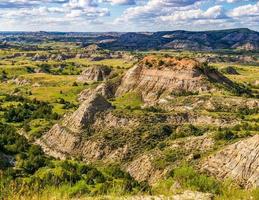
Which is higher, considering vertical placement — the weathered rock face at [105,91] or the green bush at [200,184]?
the green bush at [200,184]

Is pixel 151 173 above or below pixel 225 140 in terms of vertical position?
below

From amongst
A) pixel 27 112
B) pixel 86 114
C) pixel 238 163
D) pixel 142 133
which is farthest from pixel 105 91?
pixel 238 163

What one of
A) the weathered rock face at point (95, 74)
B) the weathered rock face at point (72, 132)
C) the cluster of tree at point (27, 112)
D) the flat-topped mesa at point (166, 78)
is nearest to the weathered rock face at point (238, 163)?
the weathered rock face at point (72, 132)

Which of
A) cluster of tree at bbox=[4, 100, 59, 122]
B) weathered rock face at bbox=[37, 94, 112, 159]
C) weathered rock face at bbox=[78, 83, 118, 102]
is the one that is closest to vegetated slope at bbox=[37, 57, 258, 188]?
weathered rock face at bbox=[37, 94, 112, 159]

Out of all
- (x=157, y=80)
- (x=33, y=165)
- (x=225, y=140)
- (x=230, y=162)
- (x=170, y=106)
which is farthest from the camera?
(x=157, y=80)

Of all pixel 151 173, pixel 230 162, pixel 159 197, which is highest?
pixel 159 197

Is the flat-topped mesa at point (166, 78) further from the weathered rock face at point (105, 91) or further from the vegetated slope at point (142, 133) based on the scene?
the vegetated slope at point (142, 133)

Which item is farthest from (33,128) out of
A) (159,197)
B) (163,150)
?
(159,197)

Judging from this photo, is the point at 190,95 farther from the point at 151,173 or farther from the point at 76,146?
the point at 151,173
